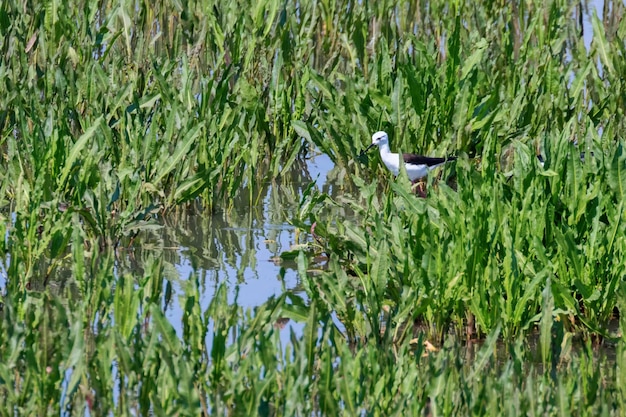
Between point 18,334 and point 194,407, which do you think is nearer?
point 194,407

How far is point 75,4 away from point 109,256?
170 inches

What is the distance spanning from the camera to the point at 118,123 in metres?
6.18

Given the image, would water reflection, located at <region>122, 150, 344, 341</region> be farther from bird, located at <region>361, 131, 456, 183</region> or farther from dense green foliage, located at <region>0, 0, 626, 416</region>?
bird, located at <region>361, 131, 456, 183</region>

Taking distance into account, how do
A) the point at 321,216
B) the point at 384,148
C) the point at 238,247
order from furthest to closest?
1. the point at 384,148
2. the point at 321,216
3. the point at 238,247

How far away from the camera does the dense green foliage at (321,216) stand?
3.48m

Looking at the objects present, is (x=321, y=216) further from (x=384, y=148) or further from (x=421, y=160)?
(x=421, y=160)

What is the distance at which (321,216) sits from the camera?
607cm

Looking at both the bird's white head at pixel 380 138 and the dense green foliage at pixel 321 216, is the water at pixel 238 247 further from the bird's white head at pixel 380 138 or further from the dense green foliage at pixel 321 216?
the bird's white head at pixel 380 138

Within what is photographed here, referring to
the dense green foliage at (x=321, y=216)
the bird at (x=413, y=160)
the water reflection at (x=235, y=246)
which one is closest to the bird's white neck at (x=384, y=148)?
the bird at (x=413, y=160)

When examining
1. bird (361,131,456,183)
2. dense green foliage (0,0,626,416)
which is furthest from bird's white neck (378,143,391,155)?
dense green foliage (0,0,626,416)

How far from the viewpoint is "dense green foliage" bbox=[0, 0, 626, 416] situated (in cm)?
348

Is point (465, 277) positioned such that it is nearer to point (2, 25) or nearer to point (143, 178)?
point (143, 178)

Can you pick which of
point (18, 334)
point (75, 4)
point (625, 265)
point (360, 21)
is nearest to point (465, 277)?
point (625, 265)

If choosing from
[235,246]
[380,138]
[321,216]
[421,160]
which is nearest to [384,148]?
[380,138]
